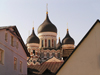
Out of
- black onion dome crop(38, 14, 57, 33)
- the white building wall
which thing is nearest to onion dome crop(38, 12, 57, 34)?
black onion dome crop(38, 14, 57, 33)

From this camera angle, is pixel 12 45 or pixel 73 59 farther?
pixel 12 45

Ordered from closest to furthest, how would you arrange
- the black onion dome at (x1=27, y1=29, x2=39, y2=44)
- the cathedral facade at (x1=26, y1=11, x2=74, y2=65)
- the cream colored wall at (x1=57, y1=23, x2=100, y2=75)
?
the cream colored wall at (x1=57, y1=23, x2=100, y2=75) → the cathedral facade at (x1=26, y1=11, x2=74, y2=65) → the black onion dome at (x1=27, y1=29, x2=39, y2=44)

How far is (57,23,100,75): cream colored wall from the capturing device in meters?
15.8

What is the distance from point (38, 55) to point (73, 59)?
49772 millimetres

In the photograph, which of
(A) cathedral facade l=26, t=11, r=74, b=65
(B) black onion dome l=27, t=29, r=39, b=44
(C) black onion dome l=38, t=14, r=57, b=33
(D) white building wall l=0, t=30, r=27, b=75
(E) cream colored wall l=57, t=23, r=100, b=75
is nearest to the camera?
(E) cream colored wall l=57, t=23, r=100, b=75

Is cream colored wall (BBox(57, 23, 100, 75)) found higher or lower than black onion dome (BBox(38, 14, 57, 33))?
lower

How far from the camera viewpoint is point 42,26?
222 feet

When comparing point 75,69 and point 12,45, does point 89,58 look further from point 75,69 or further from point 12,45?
point 12,45

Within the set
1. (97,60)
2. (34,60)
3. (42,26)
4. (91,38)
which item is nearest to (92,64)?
(97,60)

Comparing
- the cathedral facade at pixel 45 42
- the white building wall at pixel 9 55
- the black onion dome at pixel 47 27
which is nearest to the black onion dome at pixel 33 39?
the cathedral facade at pixel 45 42

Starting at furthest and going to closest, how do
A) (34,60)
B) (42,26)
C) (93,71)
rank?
(42,26) < (34,60) < (93,71)

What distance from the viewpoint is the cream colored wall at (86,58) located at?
51.8ft

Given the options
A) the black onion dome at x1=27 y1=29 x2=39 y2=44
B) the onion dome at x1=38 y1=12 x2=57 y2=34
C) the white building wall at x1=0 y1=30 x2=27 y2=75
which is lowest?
the white building wall at x1=0 y1=30 x2=27 y2=75

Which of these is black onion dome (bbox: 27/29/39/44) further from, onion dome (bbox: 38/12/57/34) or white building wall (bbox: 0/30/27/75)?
white building wall (bbox: 0/30/27/75)
